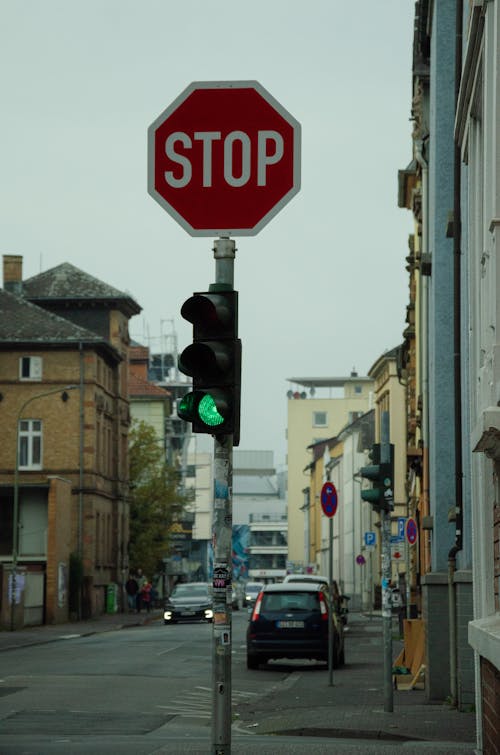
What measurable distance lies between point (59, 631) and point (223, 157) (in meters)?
46.0

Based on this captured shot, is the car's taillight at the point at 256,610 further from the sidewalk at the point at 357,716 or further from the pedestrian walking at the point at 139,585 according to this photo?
the pedestrian walking at the point at 139,585

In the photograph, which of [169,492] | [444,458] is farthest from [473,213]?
[169,492]

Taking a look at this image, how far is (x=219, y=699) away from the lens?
7754mm

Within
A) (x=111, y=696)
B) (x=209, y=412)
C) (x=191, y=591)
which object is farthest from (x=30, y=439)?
(x=209, y=412)

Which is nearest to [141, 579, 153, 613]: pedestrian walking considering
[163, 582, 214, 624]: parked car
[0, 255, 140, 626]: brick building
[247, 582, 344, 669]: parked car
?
[0, 255, 140, 626]: brick building

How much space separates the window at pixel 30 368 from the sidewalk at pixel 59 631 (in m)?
11.1

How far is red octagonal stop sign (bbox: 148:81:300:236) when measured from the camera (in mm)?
8008

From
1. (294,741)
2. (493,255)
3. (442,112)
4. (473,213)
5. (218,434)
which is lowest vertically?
(294,741)

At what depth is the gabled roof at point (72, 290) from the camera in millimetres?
77938

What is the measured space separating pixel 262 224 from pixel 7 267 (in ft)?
236

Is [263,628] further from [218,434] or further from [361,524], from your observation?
[361,524]

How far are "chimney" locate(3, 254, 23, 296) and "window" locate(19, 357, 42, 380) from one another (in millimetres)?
8871

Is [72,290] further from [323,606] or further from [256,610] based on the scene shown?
[323,606]

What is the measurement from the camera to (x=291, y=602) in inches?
1158
